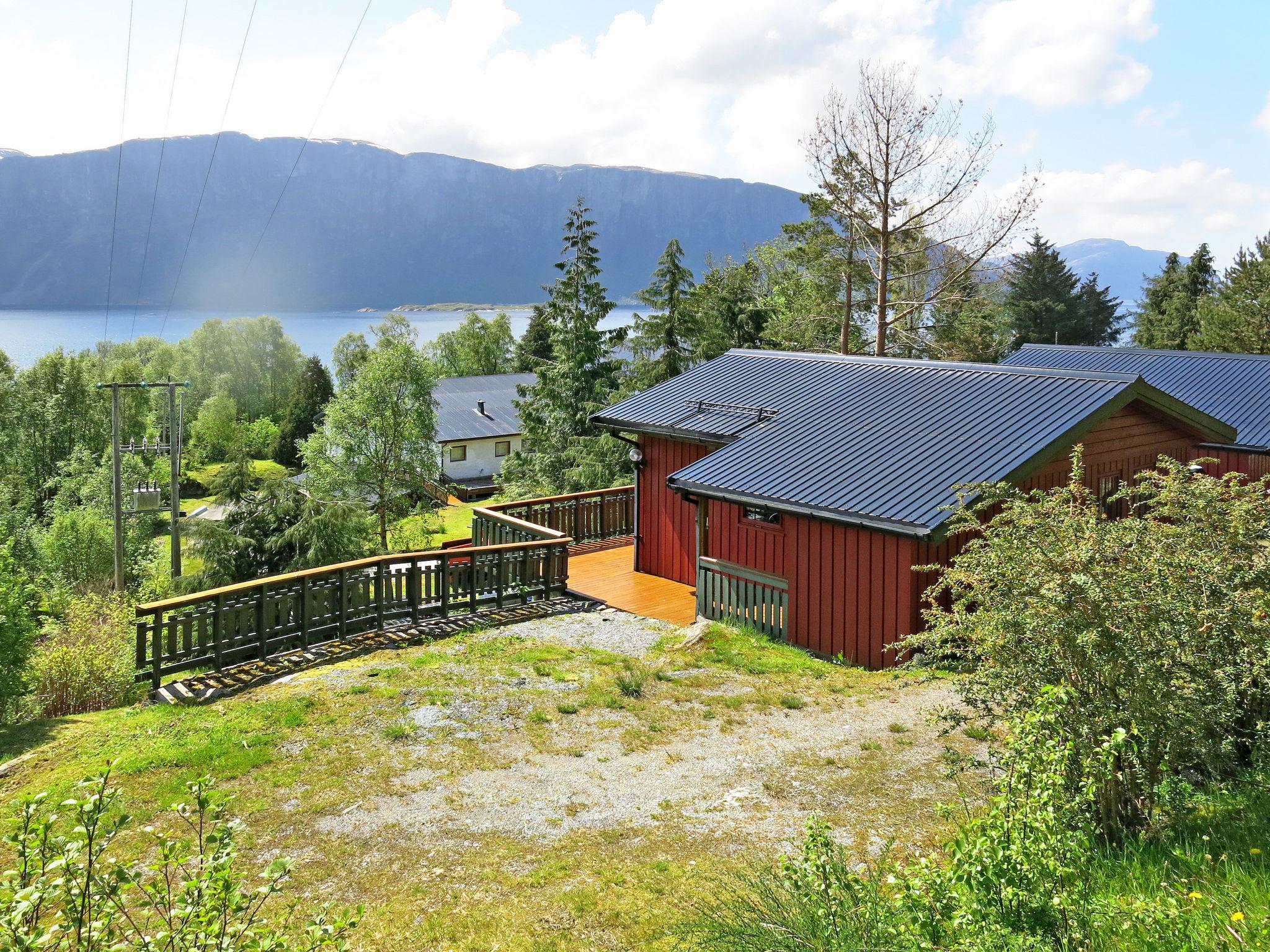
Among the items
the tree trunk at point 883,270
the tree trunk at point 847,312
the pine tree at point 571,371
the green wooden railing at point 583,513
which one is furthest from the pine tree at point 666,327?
the green wooden railing at point 583,513

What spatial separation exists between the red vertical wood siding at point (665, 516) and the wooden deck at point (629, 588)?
226 mm

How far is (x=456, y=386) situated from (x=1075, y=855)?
64.6 m

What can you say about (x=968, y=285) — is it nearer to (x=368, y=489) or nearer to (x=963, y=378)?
(x=963, y=378)

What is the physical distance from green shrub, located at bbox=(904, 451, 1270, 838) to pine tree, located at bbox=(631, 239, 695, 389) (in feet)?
87.4

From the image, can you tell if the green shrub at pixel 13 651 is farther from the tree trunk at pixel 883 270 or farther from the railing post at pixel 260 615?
the tree trunk at pixel 883 270

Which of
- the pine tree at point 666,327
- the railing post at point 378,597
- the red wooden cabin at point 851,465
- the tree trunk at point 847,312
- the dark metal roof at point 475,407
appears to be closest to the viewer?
the red wooden cabin at point 851,465

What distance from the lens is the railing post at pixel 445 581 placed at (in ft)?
40.7

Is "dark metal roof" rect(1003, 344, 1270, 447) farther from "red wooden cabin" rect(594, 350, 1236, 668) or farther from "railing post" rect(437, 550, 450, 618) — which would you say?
"railing post" rect(437, 550, 450, 618)

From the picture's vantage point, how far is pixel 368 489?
4247 centimetres

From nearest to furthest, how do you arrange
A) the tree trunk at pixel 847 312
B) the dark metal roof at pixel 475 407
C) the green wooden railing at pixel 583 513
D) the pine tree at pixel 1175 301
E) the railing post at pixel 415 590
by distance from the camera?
1. the railing post at pixel 415 590
2. the green wooden railing at pixel 583 513
3. the tree trunk at pixel 847 312
4. the pine tree at pixel 1175 301
5. the dark metal roof at pixel 475 407

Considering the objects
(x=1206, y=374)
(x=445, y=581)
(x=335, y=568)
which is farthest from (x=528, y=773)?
(x=1206, y=374)

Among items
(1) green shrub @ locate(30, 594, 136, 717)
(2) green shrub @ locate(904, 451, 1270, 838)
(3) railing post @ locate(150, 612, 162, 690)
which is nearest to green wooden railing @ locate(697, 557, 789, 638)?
(2) green shrub @ locate(904, 451, 1270, 838)

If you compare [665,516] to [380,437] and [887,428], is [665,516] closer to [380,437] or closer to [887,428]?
[887,428]

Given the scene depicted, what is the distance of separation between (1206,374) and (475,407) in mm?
49658
